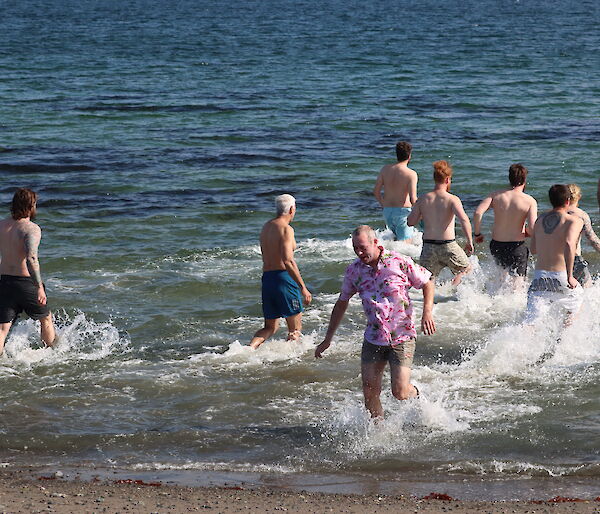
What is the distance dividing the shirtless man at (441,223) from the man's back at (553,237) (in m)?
1.67

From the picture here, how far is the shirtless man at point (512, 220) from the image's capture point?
11.2m

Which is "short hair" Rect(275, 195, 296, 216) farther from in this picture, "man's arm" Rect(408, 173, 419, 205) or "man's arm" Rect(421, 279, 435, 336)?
"man's arm" Rect(408, 173, 419, 205)

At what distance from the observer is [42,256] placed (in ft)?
49.5

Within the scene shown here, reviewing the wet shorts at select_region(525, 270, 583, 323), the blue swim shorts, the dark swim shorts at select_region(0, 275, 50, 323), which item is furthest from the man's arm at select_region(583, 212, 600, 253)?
the dark swim shorts at select_region(0, 275, 50, 323)

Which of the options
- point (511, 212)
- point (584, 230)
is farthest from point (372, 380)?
point (511, 212)

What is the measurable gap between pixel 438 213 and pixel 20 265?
448 cm

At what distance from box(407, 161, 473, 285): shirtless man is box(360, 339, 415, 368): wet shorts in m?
3.72

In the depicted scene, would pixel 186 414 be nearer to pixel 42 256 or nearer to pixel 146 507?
pixel 146 507

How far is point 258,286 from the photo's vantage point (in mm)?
13422

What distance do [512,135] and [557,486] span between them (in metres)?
18.6

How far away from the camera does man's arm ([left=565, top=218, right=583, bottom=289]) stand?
9.41 meters

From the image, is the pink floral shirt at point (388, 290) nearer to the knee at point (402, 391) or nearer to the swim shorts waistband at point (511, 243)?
the knee at point (402, 391)

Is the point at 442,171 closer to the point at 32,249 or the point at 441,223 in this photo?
the point at 441,223

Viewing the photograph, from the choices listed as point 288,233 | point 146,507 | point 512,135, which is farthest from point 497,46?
point 146,507
